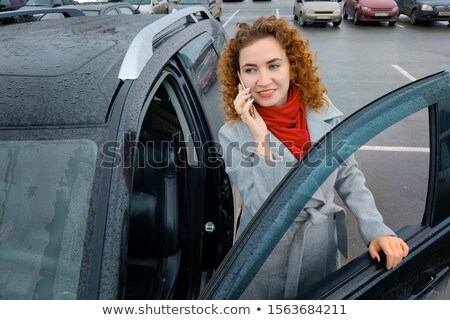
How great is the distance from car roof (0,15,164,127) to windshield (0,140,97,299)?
93 millimetres

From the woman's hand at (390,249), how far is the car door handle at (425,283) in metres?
0.16

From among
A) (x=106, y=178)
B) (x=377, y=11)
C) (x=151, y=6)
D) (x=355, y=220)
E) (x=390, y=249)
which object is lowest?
(x=355, y=220)

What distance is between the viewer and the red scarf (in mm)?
1475

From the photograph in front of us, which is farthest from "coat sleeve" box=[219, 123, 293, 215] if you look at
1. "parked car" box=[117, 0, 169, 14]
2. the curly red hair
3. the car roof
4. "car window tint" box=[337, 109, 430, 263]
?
"parked car" box=[117, 0, 169, 14]

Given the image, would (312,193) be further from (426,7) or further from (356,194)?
(426,7)

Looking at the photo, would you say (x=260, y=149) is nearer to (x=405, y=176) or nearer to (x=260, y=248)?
(x=260, y=248)

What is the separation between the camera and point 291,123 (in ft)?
5.02

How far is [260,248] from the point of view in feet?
A: 3.44

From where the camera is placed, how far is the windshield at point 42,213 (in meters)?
1.15

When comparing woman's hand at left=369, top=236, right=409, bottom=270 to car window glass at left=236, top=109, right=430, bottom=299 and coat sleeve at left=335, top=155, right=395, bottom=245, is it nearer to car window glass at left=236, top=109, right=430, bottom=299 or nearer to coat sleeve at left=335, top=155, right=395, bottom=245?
coat sleeve at left=335, top=155, right=395, bottom=245

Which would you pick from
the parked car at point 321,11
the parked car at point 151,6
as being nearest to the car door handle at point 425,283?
the parked car at point 151,6

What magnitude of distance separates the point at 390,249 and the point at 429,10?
14.5 m

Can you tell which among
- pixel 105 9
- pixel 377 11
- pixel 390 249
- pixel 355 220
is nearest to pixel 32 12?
pixel 390 249

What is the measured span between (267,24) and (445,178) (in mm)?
876
